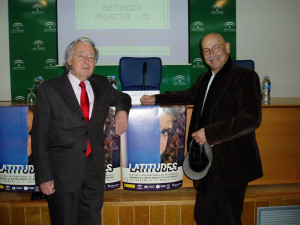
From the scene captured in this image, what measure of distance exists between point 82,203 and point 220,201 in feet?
2.92

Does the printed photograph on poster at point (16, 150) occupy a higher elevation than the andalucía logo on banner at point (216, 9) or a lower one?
lower

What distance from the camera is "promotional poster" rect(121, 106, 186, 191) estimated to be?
1.89 metres

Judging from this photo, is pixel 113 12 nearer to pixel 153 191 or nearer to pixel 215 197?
pixel 153 191

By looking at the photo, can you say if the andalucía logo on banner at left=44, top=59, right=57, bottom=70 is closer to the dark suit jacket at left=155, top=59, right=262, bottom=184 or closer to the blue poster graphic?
the blue poster graphic

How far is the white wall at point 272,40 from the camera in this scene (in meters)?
4.95

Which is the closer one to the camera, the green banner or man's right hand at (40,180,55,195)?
man's right hand at (40,180,55,195)

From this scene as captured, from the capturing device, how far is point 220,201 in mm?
1489

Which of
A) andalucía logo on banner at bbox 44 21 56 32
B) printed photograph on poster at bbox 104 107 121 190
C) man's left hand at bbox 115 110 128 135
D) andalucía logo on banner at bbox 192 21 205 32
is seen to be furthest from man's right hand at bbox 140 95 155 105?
andalucía logo on banner at bbox 44 21 56 32

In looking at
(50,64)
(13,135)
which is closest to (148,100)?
(13,135)

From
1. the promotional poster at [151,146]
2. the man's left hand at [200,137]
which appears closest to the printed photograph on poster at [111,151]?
the promotional poster at [151,146]

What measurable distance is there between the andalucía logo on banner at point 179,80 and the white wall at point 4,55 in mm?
3521

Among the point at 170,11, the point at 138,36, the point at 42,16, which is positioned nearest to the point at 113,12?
the point at 138,36

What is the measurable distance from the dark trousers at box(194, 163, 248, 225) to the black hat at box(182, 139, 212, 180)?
63 millimetres

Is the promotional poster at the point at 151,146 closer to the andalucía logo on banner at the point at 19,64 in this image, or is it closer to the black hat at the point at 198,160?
the black hat at the point at 198,160
